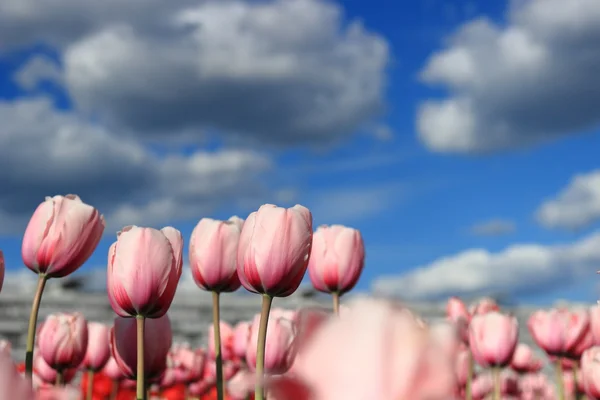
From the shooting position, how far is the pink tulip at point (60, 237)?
4.45 ft

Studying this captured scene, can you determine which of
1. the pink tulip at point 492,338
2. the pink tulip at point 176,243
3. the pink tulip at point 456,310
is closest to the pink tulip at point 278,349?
the pink tulip at point 176,243

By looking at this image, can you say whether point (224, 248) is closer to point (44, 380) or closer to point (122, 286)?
point (122, 286)

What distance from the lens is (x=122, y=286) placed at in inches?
49.4

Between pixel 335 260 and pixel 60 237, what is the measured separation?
2.38 ft

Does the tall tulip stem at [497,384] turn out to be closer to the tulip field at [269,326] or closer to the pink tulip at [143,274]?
the tulip field at [269,326]

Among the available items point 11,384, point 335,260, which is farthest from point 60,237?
point 11,384

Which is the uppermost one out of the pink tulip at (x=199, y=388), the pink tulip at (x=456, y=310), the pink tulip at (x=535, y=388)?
the pink tulip at (x=456, y=310)

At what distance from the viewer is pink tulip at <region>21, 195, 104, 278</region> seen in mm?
1357

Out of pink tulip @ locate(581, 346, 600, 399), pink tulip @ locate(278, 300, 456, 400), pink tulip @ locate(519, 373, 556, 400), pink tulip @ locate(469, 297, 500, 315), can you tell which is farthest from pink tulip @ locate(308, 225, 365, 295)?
pink tulip @ locate(519, 373, 556, 400)

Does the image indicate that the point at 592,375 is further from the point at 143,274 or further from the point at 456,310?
the point at 143,274

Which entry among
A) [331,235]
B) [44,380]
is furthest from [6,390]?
[44,380]

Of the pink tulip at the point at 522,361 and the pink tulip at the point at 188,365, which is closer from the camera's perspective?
the pink tulip at the point at 188,365

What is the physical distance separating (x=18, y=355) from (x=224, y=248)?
3.75m

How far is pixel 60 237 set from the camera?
53.6 inches
